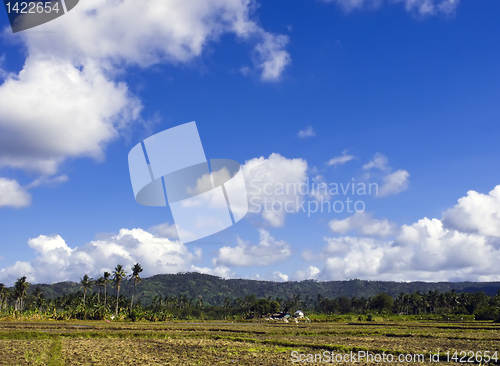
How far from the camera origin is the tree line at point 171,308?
254ft

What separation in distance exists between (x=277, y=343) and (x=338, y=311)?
403ft

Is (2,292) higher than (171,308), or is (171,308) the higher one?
(2,292)

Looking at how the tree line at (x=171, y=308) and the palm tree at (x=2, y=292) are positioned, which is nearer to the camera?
the tree line at (x=171, y=308)

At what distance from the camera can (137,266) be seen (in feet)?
307

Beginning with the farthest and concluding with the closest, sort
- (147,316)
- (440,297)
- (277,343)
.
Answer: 1. (440,297)
2. (147,316)
3. (277,343)

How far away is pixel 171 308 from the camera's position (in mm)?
132375

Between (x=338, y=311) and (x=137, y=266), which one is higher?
(x=137, y=266)

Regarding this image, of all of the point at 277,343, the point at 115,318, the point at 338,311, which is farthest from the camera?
the point at 338,311

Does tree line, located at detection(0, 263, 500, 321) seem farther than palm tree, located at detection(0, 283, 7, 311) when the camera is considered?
No

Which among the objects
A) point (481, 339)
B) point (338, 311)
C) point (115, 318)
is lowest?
point (338, 311)

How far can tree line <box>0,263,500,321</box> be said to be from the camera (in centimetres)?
7745

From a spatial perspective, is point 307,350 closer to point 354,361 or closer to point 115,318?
point 354,361

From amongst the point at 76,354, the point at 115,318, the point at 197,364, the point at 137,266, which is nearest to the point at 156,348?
the point at 76,354

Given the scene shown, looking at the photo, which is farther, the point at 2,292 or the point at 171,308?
the point at 171,308
